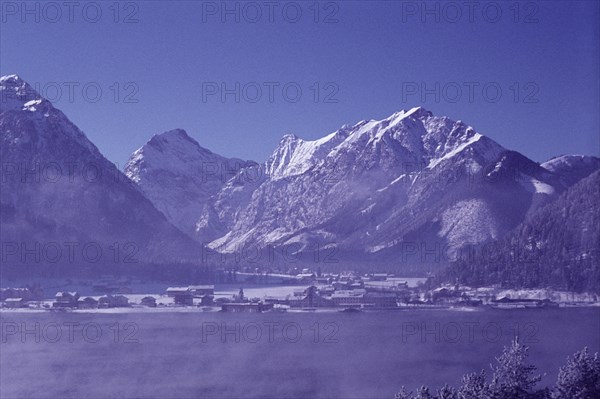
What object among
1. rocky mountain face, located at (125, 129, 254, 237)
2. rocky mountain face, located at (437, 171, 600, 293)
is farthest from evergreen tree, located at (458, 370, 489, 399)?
rocky mountain face, located at (125, 129, 254, 237)

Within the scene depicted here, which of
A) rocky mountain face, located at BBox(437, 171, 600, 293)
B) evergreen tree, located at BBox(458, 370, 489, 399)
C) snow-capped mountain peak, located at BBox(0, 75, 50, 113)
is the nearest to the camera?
evergreen tree, located at BBox(458, 370, 489, 399)

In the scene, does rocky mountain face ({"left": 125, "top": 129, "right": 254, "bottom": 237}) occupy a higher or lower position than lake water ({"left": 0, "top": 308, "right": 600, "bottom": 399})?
higher

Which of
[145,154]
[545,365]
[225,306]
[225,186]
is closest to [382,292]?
[225,306]

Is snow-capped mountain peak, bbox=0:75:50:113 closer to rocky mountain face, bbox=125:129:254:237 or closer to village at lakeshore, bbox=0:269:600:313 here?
village at lakeshore, bbox=0:269:600:313

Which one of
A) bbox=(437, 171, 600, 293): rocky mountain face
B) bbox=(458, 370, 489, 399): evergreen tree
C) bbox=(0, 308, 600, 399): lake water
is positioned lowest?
bbox=(0, 308, 600, 399): lake water

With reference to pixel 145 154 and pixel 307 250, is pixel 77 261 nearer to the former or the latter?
pixel 307 250

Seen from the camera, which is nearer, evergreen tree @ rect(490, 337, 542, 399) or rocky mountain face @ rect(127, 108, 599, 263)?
evergreen tree @ rect(490, 337, 542, 399)

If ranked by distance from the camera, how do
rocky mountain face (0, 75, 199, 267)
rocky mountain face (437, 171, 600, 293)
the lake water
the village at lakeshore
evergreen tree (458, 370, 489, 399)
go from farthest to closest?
rocky mountain face (0, 75, 199, 267) → rocky mountain face (437, 171, 600, 293) → the village at lakeshore → the lake water → evergreen tree (458, 370, 489, 399)
